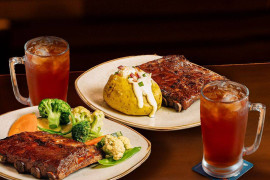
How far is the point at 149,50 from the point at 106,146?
7.52 feet

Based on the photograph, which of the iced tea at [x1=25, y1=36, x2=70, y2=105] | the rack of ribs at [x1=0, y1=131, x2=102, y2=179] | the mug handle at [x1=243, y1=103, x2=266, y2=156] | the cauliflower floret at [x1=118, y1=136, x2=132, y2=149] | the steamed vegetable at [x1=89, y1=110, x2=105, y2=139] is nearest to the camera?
the rack of ribs at [x1=0, y1=131, x2=102, y2=179]

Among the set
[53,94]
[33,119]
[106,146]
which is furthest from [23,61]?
[106,146]

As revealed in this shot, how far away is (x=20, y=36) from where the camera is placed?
13.0ft

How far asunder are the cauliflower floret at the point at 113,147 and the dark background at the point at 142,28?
215 cm

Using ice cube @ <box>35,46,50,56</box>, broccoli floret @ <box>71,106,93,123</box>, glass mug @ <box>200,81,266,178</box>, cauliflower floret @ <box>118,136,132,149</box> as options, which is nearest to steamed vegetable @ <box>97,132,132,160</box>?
cauliflower floret @ <box>118,136,132,149</box>

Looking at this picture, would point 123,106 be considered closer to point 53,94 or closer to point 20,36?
point 53,94

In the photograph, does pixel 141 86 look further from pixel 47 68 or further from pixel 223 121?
pixel 223 121

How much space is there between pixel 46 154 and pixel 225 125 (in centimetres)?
70

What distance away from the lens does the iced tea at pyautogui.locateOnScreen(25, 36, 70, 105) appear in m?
2.37

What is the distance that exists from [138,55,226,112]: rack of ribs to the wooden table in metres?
0.17

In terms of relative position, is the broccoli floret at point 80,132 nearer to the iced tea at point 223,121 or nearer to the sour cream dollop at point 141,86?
the sour cream dollop at point 141,86

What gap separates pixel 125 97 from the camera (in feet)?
7.64

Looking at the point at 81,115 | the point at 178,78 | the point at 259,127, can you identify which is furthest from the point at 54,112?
the point at 259,127

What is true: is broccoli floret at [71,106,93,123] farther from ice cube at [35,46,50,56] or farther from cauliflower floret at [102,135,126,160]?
ice cube at [35,46,50,56]
